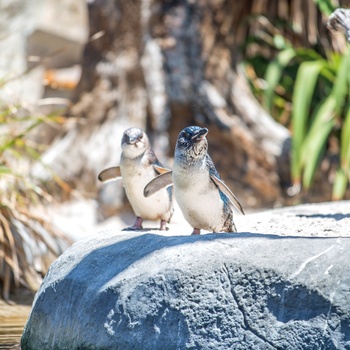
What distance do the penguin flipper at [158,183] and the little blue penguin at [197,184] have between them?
85 mm

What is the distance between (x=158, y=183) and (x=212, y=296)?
92 centimetres

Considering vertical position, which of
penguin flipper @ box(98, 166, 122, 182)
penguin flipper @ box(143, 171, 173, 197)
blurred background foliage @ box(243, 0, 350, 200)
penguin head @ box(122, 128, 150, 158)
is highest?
penguin head @ box(122, 128, 150, 158)

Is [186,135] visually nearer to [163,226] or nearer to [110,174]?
[163,226]

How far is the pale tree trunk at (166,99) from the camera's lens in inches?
295

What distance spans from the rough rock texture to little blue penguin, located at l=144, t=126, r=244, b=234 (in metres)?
0.26

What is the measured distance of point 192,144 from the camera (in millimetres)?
3523

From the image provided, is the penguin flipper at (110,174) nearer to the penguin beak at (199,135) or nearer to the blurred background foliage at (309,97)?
the penguin beak at (199,135)

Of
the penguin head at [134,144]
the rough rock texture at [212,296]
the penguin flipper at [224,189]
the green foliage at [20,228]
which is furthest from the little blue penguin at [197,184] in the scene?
the green foliage at [20,228]

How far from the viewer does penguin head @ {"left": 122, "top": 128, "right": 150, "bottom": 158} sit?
3986 millimetres

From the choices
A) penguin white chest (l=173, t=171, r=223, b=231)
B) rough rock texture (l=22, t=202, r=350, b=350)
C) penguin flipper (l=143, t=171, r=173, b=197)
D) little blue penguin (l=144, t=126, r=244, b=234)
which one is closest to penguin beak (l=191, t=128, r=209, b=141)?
little blue penguin (l=144, t=126, r=244, b=234)

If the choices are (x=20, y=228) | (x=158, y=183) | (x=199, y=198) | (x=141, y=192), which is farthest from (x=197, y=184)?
(x=20, y=228)

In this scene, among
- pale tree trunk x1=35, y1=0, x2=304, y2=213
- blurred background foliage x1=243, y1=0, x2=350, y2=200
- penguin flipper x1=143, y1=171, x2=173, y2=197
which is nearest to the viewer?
penguin flipper x1=143, y1=171, x2=173, y2=197

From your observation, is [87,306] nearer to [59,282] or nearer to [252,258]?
[59,282]

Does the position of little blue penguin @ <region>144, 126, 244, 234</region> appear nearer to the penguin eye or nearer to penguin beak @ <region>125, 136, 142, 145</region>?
the penguin eye
